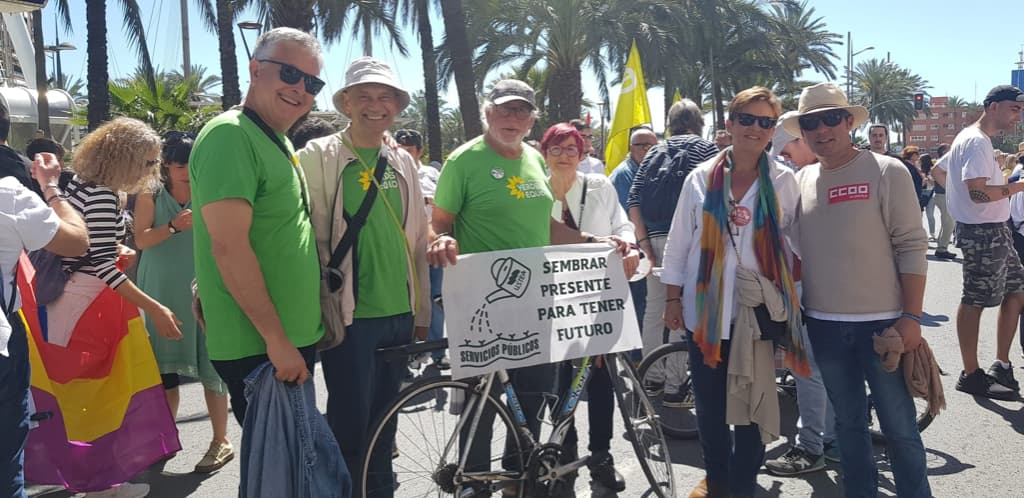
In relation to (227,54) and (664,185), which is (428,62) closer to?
(227,54)

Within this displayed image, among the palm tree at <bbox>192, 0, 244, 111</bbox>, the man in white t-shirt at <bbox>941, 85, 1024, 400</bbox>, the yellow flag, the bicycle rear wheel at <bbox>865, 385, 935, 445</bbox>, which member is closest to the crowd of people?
the bicycle rear wheel at <bbox>865, 385, 935, 445</bbox>

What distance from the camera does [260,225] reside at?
247cm

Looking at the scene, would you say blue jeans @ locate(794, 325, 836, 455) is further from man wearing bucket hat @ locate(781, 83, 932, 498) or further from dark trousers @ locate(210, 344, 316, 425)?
dark trousers @ locate(210, 344, 316, 425)

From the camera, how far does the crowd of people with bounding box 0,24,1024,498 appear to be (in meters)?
2.48

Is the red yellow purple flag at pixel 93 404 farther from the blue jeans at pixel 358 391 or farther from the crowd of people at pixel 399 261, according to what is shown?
the blue jeans at pixel 358 391

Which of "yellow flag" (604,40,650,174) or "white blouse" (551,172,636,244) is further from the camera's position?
"yellow flag" (604,40,650,174)

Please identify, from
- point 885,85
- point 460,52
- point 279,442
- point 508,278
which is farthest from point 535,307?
point 885,85

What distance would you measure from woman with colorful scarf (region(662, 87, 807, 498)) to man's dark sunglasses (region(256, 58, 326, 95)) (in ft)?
5.71

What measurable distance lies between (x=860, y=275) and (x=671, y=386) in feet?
6.53

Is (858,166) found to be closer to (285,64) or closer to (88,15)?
(285,64)

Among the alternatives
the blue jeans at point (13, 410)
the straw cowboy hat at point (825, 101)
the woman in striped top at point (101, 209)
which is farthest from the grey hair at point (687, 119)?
the blue jeans at point (13, 410)

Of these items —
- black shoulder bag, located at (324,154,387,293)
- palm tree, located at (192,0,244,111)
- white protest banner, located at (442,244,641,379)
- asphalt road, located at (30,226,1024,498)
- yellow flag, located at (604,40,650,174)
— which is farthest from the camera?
palm tree, located at (192,0,244,111)

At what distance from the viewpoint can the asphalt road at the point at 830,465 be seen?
12.6ft

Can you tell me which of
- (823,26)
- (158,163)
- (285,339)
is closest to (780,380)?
(285,339)
